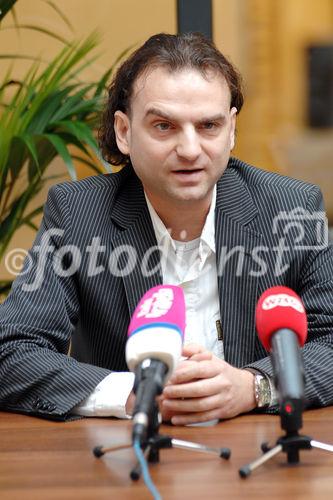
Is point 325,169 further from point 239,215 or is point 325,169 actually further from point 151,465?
point 151,465

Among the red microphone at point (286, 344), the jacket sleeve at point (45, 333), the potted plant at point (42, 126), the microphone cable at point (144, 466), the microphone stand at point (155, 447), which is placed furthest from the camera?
the potted plant at point (42, 126)

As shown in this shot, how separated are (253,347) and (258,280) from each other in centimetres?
16

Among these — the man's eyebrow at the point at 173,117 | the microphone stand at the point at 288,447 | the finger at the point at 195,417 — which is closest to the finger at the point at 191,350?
the finger at the point at 195,417

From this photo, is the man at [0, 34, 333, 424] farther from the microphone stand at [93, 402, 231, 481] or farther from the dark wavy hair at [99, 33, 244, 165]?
the microphone stand at [93, 402, 231, 481]

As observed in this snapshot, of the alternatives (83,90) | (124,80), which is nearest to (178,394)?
(124,80)

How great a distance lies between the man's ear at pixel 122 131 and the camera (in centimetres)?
259

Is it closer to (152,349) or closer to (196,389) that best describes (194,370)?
(196,389)

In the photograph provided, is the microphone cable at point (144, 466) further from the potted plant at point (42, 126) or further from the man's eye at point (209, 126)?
the potted plant at point (42, 126)

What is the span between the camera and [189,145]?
2.31 m

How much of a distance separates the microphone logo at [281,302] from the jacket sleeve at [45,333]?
1.87ft

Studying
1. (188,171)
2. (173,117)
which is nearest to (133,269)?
(188,171)

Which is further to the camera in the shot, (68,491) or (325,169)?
(325,169)

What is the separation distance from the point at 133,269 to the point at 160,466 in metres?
0.79

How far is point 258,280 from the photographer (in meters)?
2.50
